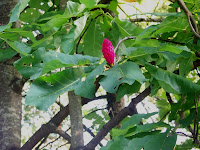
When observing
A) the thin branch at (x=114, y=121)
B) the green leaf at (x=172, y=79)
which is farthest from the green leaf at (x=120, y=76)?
the thin branch at (x=114, y=121)

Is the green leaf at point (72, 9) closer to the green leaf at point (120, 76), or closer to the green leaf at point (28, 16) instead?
the green leaf at point (120, 76)

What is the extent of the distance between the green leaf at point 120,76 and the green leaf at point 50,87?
0.07 meters

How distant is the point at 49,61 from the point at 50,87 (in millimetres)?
64

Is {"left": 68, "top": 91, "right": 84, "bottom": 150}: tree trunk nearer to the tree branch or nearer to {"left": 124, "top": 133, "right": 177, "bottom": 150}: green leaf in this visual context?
the tree branch

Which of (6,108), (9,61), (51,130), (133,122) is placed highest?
(133,122)

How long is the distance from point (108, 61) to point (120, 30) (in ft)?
1.04

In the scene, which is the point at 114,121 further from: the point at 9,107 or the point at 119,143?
the point at 119,143

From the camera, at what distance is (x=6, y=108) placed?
1.63 metres

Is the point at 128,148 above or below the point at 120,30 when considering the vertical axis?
below

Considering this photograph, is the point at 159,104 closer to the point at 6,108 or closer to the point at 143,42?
the point at 143,42

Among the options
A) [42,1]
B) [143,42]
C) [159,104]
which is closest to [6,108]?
[42,1]

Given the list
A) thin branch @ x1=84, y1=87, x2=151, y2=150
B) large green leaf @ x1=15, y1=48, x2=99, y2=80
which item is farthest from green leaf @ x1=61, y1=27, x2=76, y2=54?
thin branch @ x1=84, y1=87, x2=151, y2=150

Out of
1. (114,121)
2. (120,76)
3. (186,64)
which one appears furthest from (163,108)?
(120,76)

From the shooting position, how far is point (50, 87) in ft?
2.23
